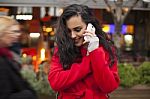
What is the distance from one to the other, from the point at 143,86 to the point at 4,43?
7.32m

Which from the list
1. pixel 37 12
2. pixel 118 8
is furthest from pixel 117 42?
pixel 37 12

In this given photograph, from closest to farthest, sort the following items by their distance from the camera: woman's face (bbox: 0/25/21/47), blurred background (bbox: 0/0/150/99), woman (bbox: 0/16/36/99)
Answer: woman (bbox: 0/16/36/99) < woman's face (bbox: 0/25/21/47) < blurred background (bbox: 0/0/150/99)

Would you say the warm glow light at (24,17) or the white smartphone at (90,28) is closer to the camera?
the white smartphone at (90,28)

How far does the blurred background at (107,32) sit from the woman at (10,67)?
540 cm

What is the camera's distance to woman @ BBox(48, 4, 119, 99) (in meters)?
3.14

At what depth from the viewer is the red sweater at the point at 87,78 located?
123 inches

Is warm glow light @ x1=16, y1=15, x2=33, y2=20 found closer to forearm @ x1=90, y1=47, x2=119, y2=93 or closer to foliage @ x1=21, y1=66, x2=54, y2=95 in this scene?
foliage @ x1=21, y1=66, x2=54, y2=95

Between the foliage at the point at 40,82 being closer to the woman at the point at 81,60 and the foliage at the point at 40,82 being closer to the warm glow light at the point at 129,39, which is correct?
the woman at the point at 81,60

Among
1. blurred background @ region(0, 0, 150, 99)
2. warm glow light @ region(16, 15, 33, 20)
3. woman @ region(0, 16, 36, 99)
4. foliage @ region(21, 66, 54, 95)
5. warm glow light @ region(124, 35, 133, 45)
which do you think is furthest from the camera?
warm glow light @ region(124, 35, 133, 45)

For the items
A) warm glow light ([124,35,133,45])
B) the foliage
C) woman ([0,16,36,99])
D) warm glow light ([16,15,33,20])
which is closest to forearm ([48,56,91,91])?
woman ([0,16,36,99])

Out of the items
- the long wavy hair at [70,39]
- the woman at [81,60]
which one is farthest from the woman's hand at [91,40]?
the long wavy hair at [70,39]

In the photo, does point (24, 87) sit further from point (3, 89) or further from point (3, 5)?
point (3, 5)

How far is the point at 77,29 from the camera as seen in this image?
10.5 feet

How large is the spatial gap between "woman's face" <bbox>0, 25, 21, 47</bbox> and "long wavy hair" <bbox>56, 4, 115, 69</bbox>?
0.64 m
